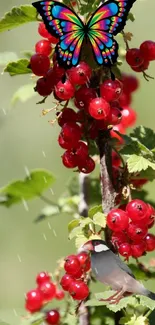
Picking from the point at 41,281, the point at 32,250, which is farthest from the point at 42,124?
the point at 41,281

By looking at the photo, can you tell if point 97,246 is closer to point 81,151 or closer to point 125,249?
point 125,249

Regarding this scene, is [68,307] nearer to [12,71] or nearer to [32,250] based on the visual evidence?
[12,71]

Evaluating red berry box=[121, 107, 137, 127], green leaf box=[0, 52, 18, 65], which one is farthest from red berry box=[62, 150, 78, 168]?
red berry box=[121, 107, 137, 127]

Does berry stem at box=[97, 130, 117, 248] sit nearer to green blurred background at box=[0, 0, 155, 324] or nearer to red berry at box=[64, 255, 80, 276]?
red berry at box=[64, 255, 80, 276]

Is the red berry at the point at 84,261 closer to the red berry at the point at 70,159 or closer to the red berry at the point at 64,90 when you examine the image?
the red berry at the point at 70,159

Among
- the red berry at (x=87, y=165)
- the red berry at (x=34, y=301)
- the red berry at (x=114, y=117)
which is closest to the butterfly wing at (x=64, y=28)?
the red berry at (x=114, y=117)

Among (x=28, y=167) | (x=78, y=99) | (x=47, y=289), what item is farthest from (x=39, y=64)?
(x=28, y=167)
